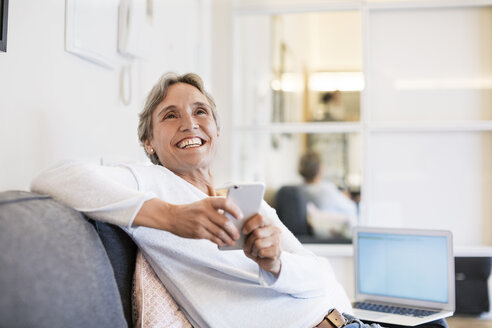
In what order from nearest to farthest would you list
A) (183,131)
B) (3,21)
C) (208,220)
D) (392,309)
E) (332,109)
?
(208,220) < (3,21) < (183,131) < (392,309) < (332,109)

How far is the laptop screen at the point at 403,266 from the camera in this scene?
2.01 m

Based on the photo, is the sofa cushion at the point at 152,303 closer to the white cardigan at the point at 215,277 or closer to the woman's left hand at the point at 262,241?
the white cardigan at the point at 215,277

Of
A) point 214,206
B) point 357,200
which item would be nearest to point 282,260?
point 214,206

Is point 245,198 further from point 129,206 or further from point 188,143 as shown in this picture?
point 188,143

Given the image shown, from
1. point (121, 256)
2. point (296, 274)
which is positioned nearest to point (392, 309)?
point (296, 274)

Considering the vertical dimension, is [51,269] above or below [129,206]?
below

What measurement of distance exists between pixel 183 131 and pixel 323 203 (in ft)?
6.53

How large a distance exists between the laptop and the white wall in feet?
3.50

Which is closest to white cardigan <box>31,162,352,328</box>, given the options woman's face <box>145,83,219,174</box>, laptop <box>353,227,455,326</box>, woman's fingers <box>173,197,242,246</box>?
woman's face <box>145,83,219,174</box>

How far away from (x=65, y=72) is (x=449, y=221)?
2531 millimetres

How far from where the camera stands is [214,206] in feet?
3.71

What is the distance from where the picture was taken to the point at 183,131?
1.61 m

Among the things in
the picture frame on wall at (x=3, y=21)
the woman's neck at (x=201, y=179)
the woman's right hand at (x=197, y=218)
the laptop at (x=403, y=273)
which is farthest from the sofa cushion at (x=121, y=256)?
the laptop at (x=403, y=273)

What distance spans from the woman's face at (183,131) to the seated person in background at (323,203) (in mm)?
1833
